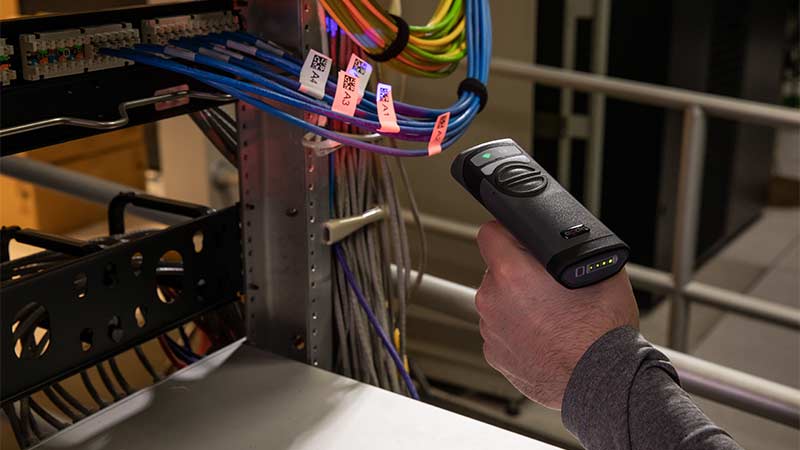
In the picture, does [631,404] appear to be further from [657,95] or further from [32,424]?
[657,95]

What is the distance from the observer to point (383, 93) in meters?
0.81

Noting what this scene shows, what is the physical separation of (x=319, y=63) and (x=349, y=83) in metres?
0.03

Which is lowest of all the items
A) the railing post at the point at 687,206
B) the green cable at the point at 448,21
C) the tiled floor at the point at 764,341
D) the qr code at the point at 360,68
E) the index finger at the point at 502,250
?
the tiled floor at the point at 764,341

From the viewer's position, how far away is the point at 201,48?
77 cm

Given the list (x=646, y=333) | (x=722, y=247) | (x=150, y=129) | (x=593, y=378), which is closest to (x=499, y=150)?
(x=593, y=378)

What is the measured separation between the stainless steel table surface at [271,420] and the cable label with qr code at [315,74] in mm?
281

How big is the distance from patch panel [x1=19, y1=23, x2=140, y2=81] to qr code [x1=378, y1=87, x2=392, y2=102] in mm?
209

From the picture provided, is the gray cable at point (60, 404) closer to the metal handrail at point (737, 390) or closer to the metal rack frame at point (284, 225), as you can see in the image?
the metal rack frame at point (284, 225)

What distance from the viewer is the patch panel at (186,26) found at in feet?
2.54

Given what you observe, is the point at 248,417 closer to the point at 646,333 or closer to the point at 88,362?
the point at 88,362

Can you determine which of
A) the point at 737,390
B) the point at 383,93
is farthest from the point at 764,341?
the point at 383,93

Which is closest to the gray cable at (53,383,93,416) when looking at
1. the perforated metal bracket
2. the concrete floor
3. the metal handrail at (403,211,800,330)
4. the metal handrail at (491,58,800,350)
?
the perforated metal bracket

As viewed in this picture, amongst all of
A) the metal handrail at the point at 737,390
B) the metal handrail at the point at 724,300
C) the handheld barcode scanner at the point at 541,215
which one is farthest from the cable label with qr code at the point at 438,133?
the metal handrail at the point at 724,300

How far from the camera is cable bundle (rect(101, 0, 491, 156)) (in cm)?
75
